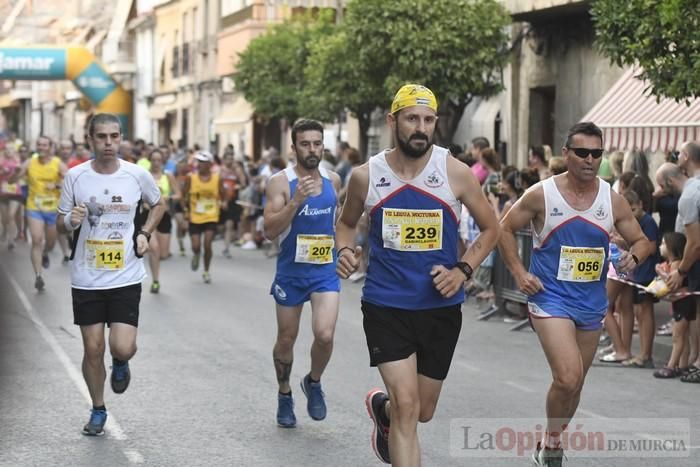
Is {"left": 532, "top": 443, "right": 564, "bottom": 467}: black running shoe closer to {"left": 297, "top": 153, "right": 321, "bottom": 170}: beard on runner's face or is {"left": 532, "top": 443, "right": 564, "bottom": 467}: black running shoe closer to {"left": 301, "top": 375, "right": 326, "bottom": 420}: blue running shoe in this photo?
{"left": 301, "top": 375, "right": 326, "bottom": 420}: blue running shoe

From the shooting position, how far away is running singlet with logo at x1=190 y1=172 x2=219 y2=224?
1988 cm

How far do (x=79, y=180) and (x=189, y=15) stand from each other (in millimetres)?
45638

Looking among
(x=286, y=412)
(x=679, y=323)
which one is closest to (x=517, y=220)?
(x=286, y=412)

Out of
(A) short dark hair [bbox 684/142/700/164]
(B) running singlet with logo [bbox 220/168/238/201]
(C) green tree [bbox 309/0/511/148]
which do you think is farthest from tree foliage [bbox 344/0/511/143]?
(A) short dark hair [bbox 684/142/700/164]

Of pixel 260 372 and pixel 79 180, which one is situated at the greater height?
pixel 79 180

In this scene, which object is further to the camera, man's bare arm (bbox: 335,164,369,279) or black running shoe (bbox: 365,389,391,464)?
→ black running shoe (bbox: 365,389,391,464)

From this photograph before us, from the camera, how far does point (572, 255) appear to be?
7363mm

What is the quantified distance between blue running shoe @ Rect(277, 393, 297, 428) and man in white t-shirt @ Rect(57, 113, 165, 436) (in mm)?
960

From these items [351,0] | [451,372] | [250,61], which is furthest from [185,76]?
[451,372]

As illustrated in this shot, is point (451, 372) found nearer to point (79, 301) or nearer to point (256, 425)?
point (256, 425)

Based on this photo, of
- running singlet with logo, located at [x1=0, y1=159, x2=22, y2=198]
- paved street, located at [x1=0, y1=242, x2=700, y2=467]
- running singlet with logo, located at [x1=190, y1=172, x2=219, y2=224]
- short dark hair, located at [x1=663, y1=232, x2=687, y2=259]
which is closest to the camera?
paved street, located at [x1=0, y1=242, x2=700, y2=467]

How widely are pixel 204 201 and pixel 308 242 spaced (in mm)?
11246

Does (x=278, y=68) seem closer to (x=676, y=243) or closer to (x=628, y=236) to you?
(x=676, y=243)

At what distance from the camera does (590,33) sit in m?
23.8
